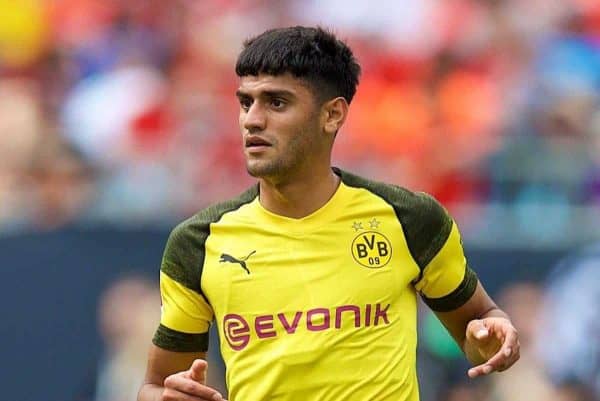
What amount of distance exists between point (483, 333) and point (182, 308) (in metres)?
1.14

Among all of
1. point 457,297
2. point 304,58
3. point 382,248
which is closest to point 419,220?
point 382,248

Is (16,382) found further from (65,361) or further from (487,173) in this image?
(487,173)

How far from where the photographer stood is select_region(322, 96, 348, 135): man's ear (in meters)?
6.01

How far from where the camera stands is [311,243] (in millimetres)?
5879

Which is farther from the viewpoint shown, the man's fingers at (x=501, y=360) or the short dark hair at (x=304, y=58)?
the short dark hair at (x=304, y=58)

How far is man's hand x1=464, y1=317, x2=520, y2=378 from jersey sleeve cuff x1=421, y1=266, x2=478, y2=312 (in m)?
0.21

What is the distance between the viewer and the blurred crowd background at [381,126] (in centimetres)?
1006

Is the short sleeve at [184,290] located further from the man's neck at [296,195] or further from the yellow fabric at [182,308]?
the man's neck at [296,195]

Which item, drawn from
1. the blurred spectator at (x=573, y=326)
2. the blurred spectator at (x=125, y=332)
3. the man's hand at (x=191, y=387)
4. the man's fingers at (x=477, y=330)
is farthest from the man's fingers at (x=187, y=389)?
the blurred spectator at (x=573, y=326)

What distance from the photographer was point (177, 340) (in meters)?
6.00

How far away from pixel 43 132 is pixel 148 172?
1.22m

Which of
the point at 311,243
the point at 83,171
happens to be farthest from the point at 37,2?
the point at 311,243

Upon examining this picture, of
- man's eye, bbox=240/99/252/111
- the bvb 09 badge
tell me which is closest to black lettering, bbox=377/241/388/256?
the bvb 09 badge

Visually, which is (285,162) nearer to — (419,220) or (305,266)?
(305,266)
